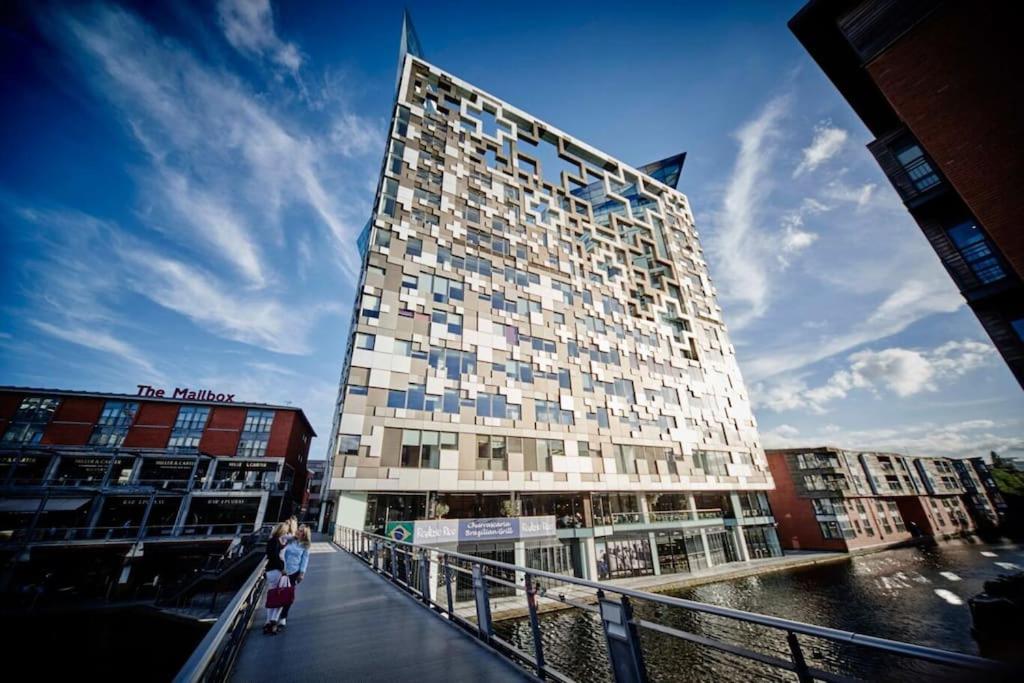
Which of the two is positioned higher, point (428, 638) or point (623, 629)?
point (623, 629)

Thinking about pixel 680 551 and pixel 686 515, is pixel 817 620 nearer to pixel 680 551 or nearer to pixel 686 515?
pixel 680 551

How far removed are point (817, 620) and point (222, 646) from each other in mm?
24150

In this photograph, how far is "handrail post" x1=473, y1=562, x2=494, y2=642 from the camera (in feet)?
17.4

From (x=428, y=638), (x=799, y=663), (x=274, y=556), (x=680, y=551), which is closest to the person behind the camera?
(x=799, y=663)

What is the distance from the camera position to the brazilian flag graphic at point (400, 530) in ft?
51.0

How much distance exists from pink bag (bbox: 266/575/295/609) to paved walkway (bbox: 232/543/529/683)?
396 millimetres

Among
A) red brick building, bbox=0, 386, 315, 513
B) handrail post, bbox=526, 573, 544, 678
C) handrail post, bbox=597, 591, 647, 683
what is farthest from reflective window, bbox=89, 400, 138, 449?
handrail post, bbox=597, 591, 647, 683

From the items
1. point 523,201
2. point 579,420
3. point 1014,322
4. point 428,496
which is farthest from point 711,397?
point 428,496

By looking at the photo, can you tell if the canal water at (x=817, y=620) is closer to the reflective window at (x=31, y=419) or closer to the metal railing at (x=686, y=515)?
the metal railing at (x=686, y=515)

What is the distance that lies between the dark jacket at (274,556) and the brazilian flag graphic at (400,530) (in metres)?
9.78

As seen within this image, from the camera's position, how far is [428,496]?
19125 millimetres

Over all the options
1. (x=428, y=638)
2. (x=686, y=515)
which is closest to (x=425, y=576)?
(x=428, y=638)

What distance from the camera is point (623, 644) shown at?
374cm

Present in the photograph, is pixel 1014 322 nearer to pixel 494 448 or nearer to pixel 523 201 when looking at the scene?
pixel 494 448
